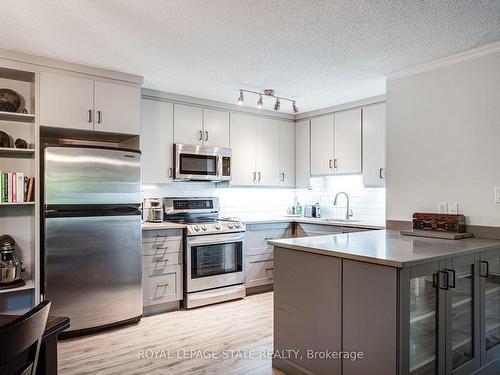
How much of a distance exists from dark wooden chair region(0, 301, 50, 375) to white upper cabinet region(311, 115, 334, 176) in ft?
13.2

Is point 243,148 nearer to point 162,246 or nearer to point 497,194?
point 162,246

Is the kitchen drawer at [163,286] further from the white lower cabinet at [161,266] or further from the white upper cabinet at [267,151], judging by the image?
the white upper cabinet at [267,151]

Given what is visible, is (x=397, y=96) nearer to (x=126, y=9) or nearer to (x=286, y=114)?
(x=286, y=114)

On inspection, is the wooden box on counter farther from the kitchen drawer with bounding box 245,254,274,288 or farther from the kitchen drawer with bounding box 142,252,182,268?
the kitchen drawer with bounding box 142,252,182,268

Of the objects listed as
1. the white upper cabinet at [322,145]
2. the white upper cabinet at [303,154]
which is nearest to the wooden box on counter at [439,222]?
the white upper cabinet at [322,145]

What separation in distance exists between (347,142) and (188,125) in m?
1.94

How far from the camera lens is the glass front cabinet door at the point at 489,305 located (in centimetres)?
231

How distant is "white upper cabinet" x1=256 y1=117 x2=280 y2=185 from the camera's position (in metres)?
4.81

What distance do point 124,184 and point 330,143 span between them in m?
2.66

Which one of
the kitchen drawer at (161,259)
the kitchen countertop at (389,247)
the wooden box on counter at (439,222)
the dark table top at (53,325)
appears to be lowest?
the kitchen drawer at (161,259)

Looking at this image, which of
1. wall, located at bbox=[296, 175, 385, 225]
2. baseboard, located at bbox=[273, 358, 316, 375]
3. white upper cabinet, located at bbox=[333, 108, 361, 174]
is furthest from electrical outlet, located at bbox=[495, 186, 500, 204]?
baseboard, located at bbox=[273, 358, 316, 375]

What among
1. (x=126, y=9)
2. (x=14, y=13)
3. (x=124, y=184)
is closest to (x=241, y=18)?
(x=126, y=9)

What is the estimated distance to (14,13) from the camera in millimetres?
2195

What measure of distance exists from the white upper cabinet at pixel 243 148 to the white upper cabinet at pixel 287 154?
1.58ft
